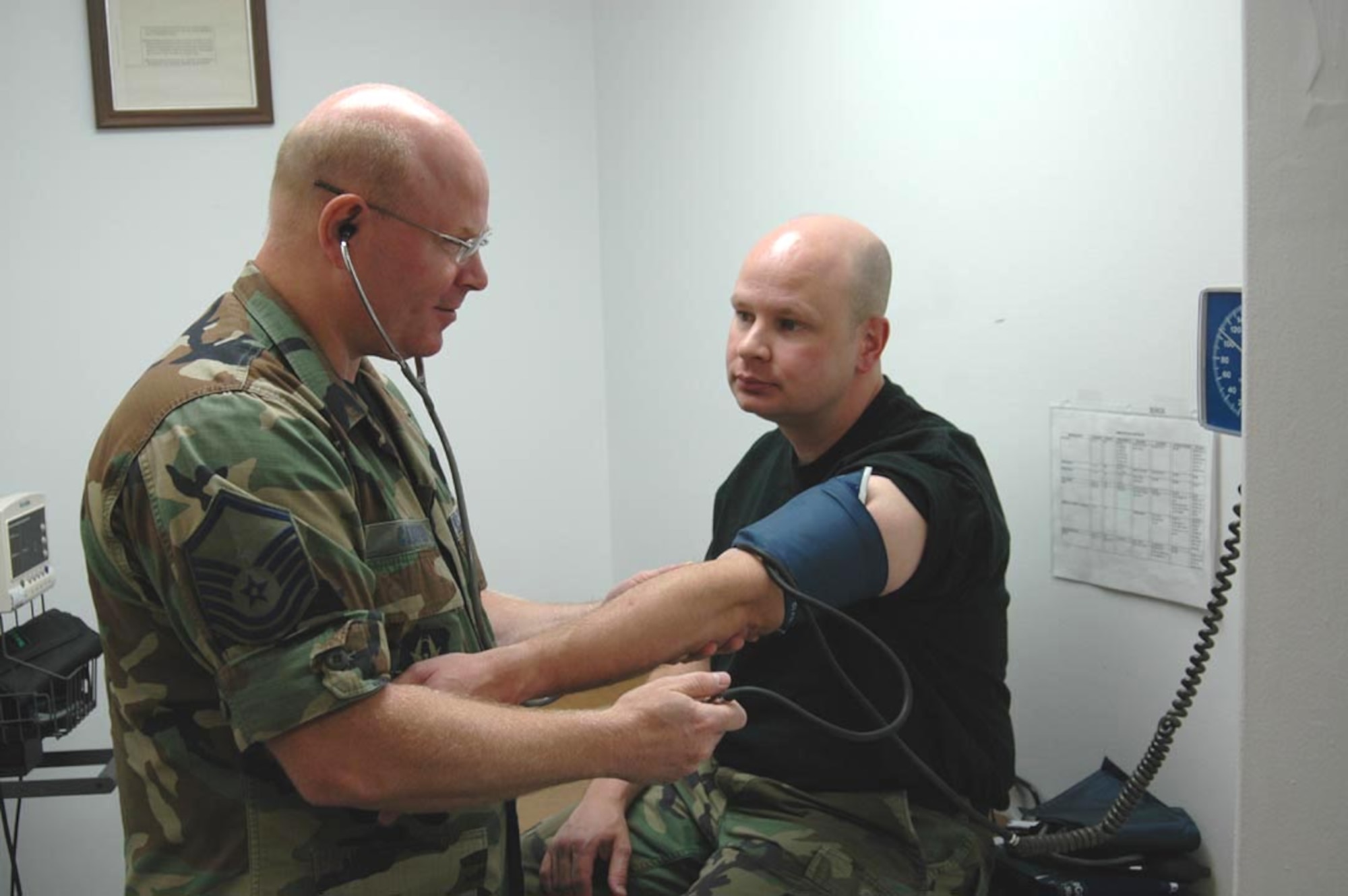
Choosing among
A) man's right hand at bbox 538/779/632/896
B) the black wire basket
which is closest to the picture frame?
the black wire basket

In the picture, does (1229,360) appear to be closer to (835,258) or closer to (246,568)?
(835,258)

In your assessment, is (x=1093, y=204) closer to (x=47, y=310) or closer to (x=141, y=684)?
(x=141, y=684)

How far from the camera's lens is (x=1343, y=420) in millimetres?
847

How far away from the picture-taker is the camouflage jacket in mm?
1063

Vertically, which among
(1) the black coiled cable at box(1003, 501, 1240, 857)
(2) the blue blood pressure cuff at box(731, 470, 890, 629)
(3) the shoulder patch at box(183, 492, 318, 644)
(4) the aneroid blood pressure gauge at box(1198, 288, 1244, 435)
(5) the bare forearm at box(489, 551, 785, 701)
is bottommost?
(1) the black coiled cable at box(1003, 501, 1240, 857)

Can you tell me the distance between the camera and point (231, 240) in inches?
108

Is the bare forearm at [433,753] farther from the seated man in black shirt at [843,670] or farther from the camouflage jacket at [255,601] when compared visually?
the seated man in black shirt at [843,670]

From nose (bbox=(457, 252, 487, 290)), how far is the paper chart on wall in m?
0.93

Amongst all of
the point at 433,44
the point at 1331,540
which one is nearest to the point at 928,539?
the point at 1331,540

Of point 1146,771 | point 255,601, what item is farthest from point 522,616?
point 1146,771

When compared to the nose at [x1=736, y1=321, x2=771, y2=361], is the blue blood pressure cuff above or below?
below

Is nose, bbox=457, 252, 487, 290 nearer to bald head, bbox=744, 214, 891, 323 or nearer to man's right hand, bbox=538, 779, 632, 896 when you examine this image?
bald head, bbox=744, 214, 891, 323

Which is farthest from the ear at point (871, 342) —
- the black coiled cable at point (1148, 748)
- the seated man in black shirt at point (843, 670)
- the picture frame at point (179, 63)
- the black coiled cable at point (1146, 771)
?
the picture frame at point (179, 63)

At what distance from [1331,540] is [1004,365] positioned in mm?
1101
